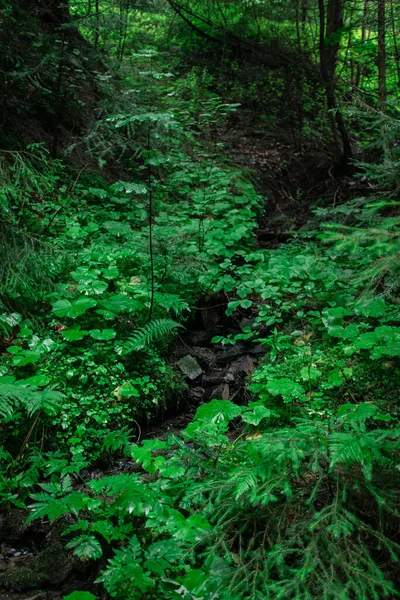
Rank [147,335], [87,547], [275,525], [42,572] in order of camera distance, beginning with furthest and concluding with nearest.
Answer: [147,335] → [42,572] → [87,547] → [275,525]

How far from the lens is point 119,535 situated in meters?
2.71

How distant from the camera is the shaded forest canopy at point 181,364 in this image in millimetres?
2174

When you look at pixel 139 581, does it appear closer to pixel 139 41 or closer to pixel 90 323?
pixel 90 323

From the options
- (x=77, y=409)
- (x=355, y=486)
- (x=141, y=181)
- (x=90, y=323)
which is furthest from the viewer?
(x=141, y=181)

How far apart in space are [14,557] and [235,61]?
14168 mm

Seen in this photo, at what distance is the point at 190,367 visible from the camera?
4891 millimetres

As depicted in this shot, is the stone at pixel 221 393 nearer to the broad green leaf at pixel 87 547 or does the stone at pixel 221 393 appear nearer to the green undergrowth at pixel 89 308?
the green undergrowth at pixel 89 308

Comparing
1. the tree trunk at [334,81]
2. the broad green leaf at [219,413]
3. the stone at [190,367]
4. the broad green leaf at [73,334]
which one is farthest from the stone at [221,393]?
the tree trunk at [334,81]

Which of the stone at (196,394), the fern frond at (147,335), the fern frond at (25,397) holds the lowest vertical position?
the stone at (196,394)

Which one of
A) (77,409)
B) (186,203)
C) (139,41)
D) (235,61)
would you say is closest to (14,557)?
(77,409)

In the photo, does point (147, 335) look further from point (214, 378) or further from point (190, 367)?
point (214, 378)

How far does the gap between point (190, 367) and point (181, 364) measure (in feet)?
0.36

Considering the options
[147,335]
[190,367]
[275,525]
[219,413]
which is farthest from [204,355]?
[275,525]

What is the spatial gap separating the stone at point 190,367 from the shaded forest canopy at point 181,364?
0.02m
